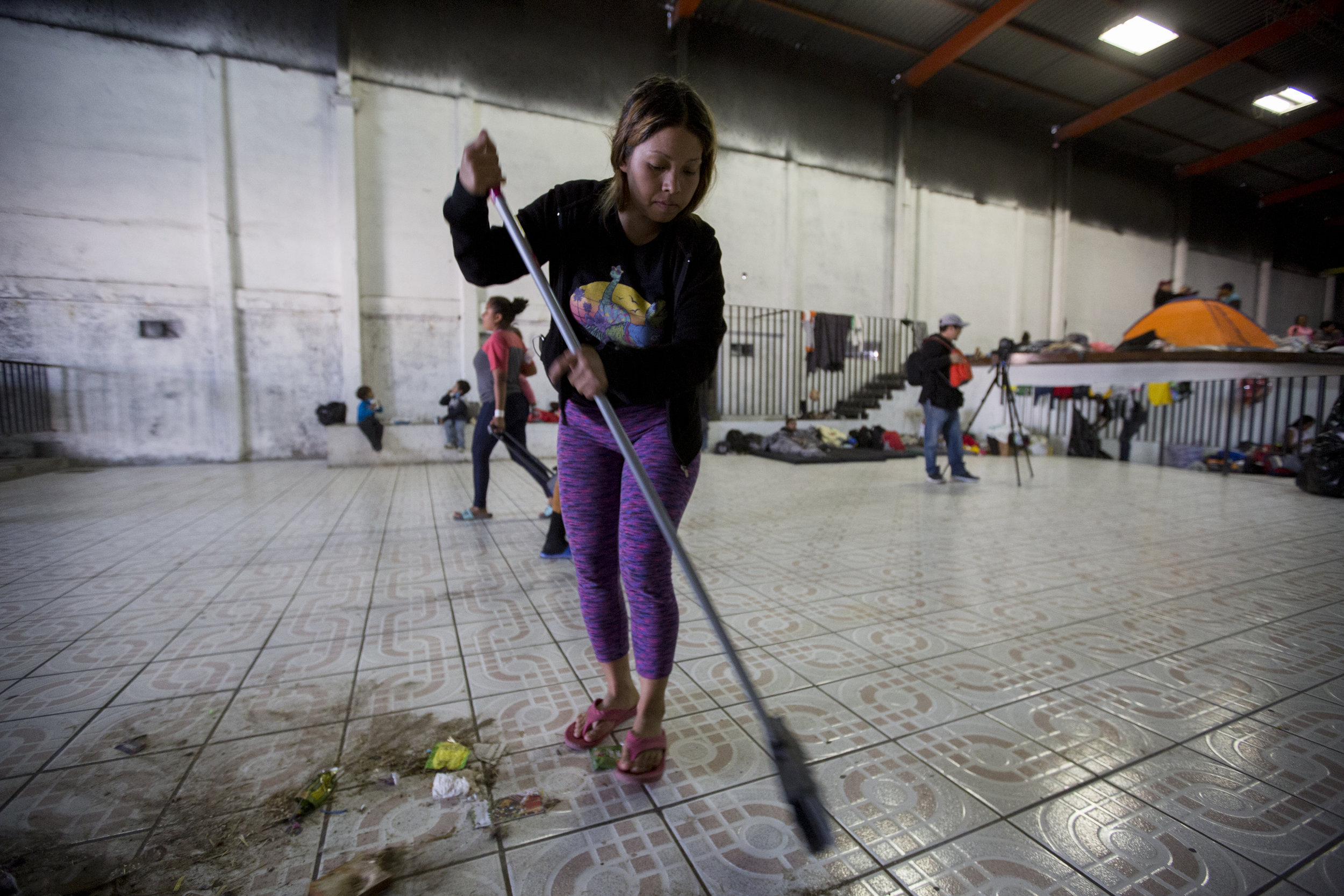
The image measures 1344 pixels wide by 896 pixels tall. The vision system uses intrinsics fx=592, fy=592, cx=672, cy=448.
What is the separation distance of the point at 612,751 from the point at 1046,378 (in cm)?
661

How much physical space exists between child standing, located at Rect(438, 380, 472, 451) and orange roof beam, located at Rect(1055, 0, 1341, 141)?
14.3 m

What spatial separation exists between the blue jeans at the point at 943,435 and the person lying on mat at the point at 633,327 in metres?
5.22

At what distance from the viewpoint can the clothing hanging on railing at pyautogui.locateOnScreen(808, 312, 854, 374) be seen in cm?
1108

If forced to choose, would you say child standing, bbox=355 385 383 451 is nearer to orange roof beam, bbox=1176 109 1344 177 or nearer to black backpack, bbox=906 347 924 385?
black backpack, bbox=906 347 924 385

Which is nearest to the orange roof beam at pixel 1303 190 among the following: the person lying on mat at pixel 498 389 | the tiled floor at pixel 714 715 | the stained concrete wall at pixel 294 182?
the stained concrete wall at pixel 294 182

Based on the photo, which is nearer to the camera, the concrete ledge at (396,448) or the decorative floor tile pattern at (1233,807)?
the decorative floor tile pattern at (1233,807)

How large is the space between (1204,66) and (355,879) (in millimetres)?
16486

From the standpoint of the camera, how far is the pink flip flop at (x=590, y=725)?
4.80 feet

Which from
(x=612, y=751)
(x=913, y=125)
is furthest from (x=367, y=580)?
(x=913, y=125)

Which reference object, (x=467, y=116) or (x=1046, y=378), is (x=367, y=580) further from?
(x=467, y=116)

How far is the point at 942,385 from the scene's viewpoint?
584 centimetres

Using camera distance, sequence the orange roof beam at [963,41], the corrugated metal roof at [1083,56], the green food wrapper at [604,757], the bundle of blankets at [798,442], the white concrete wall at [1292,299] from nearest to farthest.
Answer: the green food wrapper at [604,757] < the bundle of blankets at [798,442] < the orange roof beam at [963,41] < the corrugated metal roof at [1083,56] < the white concrete wall at [1292,299]

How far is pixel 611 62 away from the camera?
9.86 meters

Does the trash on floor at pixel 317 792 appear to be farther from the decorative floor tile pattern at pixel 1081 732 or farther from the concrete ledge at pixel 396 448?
the concrete ledge at pixel 396 448
